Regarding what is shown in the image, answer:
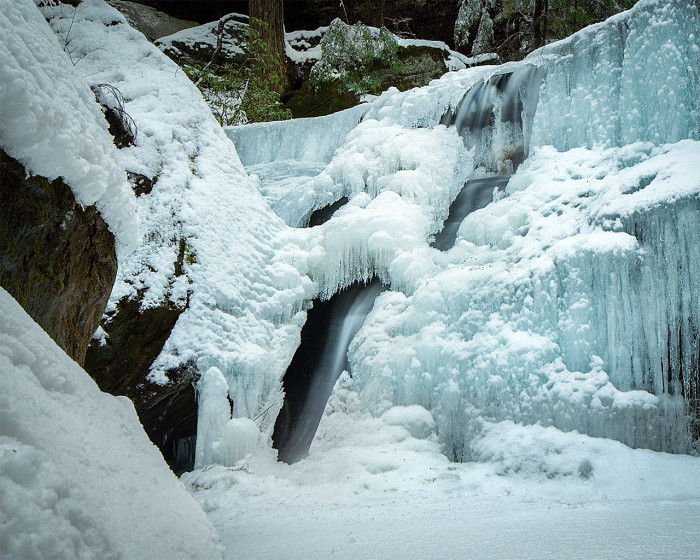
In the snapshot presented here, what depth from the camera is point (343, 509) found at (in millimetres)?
2660

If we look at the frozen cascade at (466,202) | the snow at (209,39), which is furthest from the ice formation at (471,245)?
the snow at (209,39)

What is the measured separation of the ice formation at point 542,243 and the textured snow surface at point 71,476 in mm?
2737

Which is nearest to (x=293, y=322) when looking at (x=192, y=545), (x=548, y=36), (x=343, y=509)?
(x=343, y=509)

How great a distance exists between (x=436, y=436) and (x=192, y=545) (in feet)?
9.15

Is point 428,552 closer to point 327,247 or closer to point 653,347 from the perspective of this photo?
point 653,347

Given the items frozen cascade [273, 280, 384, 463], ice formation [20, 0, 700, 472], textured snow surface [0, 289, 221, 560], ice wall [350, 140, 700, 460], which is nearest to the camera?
textured snow surface [0, 289, 221, 560]

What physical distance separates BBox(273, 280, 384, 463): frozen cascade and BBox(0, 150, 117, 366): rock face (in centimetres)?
211

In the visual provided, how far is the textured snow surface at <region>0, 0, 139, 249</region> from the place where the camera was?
153 centimetres

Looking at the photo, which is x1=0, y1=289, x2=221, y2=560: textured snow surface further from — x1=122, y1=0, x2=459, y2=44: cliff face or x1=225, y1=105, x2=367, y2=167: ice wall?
x1=122, y1=0, x2=459, y2=44: cliff face

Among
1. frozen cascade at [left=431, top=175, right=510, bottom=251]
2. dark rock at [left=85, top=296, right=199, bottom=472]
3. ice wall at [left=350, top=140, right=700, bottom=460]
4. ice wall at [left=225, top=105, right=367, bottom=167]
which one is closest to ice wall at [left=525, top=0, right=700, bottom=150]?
ice wall at [left=350, top=140, right=700, bottom=460]

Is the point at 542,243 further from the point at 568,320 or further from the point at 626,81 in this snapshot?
the point at 626,81

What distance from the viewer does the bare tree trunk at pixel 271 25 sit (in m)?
9.91

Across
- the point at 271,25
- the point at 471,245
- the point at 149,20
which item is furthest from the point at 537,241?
the point at 149,20

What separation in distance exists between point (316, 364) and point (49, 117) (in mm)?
3259
